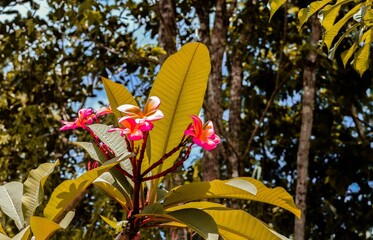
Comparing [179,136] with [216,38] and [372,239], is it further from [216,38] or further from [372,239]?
[372,239]

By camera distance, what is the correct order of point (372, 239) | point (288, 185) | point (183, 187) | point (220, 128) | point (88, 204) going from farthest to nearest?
point (288, 185) → point (88, 204) → point (372, 239) → point (220, 128) → point (183, 187)

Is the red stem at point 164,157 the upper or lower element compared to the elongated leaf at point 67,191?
upper

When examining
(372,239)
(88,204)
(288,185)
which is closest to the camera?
(372,239)

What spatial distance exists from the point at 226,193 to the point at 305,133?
2446 millimetres

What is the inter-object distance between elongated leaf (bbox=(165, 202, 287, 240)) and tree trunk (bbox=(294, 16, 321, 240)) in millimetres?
2045

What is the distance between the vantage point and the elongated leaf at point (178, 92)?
1.23 meters

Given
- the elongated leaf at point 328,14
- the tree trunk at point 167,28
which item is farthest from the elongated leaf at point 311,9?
the tree trunk at point 167,28

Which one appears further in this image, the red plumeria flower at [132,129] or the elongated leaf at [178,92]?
the elongated leaf at [178,92]

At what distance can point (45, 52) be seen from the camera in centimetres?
419

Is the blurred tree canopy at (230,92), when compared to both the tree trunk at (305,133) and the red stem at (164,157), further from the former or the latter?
the red stem at (164,157)

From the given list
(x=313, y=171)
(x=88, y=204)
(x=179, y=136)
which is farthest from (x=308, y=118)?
(x=179, y=136)

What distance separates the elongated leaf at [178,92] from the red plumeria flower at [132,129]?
0.16 m

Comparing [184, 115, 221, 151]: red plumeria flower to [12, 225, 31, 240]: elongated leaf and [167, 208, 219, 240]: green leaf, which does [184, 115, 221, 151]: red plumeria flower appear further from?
[12, 225, 31, 240]: elongated leaf

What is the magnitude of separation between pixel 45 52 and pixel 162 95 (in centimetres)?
312
